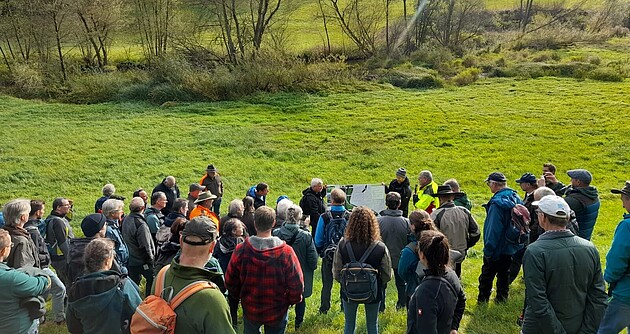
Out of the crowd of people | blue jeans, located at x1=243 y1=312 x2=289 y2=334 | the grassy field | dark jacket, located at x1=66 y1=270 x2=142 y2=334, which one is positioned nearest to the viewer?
the crowd of people

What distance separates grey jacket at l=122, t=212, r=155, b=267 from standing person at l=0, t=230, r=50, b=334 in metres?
2.11

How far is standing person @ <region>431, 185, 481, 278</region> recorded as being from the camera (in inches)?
257

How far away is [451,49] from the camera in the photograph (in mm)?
38344

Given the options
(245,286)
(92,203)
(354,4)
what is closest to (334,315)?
(245,286)

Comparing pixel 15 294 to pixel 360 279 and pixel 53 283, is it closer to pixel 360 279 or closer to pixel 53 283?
pixel 53 283

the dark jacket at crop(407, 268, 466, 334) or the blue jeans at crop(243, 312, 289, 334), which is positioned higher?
the dark jacket at crop(407, 268, 466, 334)

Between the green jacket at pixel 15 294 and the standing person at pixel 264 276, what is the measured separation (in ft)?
6.08

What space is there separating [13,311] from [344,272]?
3319 mm

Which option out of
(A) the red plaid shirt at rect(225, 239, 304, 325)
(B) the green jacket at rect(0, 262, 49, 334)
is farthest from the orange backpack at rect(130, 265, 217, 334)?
(B) the green jacket at rect(0, 262, 49, 334)

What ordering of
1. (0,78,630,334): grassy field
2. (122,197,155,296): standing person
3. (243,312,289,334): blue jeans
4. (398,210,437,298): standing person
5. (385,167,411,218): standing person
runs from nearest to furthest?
(243,312,289,334): blue jeans
(398,210,437,298): standing person
(122,197,155,296): standing person
(385,167,411,218): standing person
(0,78,630,334): grassy field

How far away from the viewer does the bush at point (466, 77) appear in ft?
99.8

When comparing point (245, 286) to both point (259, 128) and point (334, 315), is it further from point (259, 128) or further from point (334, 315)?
point (259, 128)

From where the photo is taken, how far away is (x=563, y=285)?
14.4 ft

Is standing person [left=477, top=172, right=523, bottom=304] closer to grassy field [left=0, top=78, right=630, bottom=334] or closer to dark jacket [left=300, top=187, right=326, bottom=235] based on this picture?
grassy field [left=0, top=78, right=630, bottom=334]
